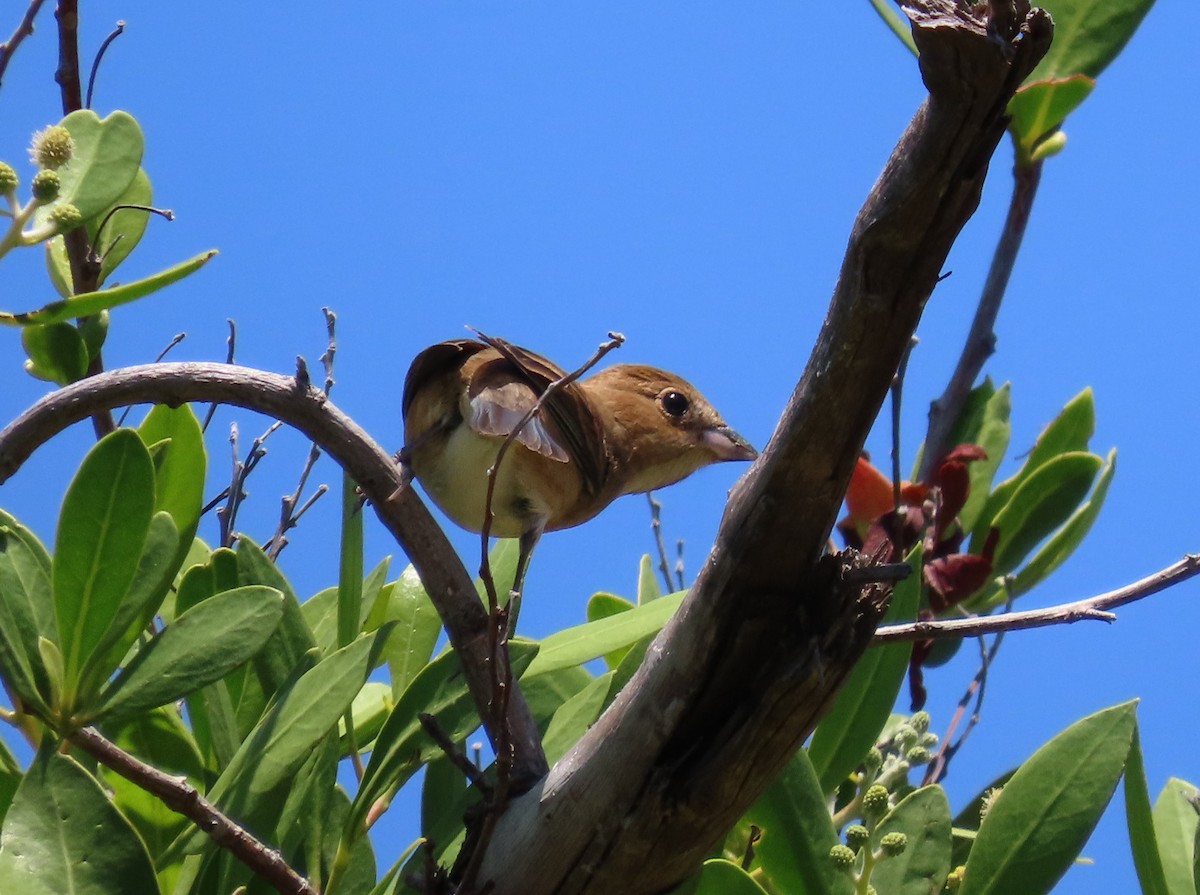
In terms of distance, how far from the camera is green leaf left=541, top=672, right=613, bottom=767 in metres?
1.71

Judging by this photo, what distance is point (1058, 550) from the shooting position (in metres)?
2.20

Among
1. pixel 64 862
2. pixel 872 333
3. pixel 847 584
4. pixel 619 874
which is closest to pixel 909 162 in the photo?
pixel 872 333

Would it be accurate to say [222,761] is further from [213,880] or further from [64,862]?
[64,862]

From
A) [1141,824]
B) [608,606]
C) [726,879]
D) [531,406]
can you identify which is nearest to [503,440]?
[531,406]

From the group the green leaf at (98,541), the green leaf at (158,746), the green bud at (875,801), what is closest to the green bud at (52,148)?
the green leaf at (98,541)

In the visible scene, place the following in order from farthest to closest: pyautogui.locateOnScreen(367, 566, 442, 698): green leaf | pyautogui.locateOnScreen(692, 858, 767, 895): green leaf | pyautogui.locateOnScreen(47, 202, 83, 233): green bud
→ pyautogui.locateOnScreen(367, 566, 442, 698): green leaf, pyautogui.locateOnScreen(47, 202, 83, 233): green bud, pyautogui.locateOnScreen(692, 858, 767, 895): green leaf

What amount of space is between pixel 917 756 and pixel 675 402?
125 cm

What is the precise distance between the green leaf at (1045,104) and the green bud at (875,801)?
48.4 inches

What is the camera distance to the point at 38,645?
1.54 meters

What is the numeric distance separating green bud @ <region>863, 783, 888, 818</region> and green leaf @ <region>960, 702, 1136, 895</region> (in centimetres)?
12

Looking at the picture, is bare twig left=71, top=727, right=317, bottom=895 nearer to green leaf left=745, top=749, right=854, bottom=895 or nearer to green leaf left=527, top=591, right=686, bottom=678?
green leaf left=527, top=591, right=686, bottom=678

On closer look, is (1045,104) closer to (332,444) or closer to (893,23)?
(893,23)

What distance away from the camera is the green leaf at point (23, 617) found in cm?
150

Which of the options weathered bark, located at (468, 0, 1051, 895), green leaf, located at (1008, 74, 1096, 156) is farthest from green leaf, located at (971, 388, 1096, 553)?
weathered bark, located at (468, 0, 1051, 895)
